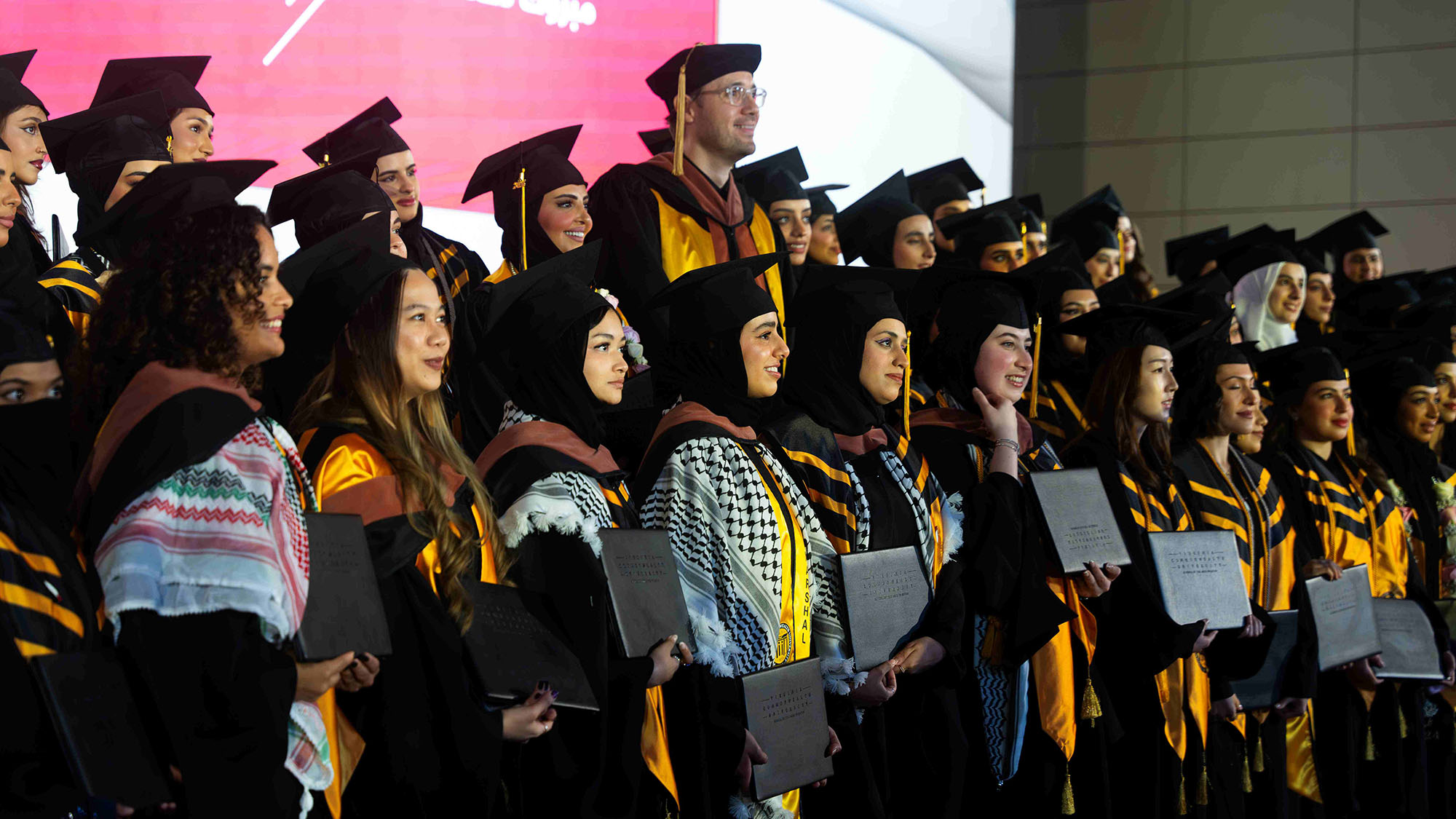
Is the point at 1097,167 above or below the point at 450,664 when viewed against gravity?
above

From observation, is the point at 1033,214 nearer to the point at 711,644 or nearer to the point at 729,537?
the point at 729,537

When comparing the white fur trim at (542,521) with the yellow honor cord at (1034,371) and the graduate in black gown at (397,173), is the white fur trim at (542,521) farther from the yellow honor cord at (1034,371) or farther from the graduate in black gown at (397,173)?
the yellow honor cord at (1034,371)

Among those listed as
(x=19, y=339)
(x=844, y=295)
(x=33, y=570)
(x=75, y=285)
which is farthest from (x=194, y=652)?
(x=844, y=295)

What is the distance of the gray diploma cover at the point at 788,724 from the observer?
10.7ft

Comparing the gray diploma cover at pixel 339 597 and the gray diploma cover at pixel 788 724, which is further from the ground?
the gray diploma cover at pixel 339 597

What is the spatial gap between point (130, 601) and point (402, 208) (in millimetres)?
2846

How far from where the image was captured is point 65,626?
2.26 meters

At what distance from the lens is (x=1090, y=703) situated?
443cm

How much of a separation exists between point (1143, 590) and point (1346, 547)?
5.88 ft

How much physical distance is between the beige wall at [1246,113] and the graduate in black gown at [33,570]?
11.7 meters

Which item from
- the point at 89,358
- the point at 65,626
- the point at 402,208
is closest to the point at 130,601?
the point at 65,626

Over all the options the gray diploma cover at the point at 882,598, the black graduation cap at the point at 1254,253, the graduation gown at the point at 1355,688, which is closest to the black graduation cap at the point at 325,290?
the gray diploma cover at the point at 882,598

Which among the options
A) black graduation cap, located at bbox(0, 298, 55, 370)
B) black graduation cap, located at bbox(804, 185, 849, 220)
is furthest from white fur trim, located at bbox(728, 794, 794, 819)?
black graduation cap, located at bbox(804, 185, 849, 220)

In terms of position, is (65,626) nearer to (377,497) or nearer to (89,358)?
(89,358)
